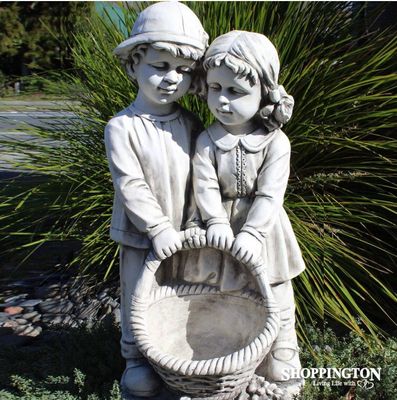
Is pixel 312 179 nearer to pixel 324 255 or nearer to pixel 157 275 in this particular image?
pixel 324 255

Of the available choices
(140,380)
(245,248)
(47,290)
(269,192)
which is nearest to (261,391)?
(140,380)

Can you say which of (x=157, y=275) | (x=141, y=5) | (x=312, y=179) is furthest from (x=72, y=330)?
(x=141, y=5)

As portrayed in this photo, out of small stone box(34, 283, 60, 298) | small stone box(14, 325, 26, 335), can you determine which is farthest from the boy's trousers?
small stone box(34, 283, 60, 298)

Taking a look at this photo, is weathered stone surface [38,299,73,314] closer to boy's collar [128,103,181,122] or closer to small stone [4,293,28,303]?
small stone [4,293,28,303]

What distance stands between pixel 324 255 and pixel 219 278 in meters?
1.01

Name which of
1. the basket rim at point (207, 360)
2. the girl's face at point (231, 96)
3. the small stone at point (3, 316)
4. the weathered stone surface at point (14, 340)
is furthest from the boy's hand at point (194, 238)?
the small stone at point (3, 316)

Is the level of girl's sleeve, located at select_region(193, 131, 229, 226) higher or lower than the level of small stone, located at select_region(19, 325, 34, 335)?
higher

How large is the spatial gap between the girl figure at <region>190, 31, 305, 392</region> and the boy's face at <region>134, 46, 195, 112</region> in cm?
9

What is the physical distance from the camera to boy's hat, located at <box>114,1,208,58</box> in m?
1.77

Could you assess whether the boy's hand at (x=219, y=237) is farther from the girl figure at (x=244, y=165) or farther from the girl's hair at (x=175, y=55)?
the girl's hair at (x=175, y=55)

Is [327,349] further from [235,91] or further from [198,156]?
[235,91]

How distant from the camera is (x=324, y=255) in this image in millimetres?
2824

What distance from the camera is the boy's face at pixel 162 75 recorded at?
1.81 meters

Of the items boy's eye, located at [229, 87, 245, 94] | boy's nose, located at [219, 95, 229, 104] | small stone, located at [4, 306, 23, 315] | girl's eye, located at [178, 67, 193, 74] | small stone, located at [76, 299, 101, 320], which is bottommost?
small stone, located at [4, 306, 23, 315]
